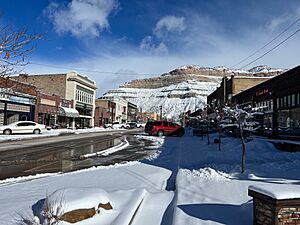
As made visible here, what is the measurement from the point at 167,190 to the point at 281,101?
28.7m

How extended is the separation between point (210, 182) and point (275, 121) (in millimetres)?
29155

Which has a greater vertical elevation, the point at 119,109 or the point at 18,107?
the point at 119,109

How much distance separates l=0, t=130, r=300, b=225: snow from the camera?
5605 mm

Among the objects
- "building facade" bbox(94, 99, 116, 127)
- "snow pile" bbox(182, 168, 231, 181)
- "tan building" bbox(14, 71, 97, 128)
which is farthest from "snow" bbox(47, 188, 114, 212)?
"building facade" bbox(94, 99, 116, 127)

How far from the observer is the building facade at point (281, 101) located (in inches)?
1159

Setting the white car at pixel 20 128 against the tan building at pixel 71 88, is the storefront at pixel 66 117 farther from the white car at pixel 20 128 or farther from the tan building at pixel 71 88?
the white car at pixel 20 128

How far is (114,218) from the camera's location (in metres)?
5.62

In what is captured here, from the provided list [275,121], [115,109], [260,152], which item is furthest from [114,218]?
[115,109]

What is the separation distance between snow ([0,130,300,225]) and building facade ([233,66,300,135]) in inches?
728

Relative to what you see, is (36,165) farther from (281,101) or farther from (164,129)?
(281,101)

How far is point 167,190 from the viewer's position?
8562 mm

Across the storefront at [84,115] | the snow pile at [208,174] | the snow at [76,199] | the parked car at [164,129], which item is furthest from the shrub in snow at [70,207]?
the storefront at [84,115]

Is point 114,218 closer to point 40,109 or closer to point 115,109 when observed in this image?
point 40,109

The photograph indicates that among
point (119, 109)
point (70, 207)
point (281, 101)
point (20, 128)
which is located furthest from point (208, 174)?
point (119, 109)
